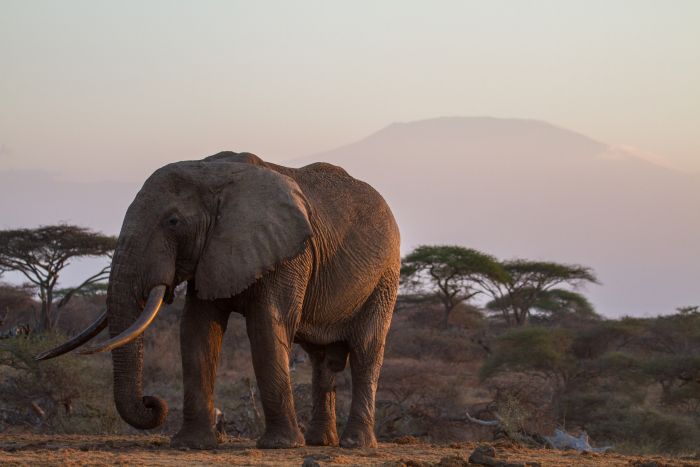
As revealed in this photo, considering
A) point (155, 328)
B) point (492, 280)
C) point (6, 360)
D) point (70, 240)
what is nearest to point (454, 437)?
point (6, 360)

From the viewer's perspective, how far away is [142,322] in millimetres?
8773

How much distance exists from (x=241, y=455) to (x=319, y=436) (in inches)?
65.4

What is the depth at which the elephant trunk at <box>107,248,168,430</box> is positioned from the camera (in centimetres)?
896

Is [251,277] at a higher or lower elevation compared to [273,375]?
higher

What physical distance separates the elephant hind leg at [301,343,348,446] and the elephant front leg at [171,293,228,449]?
1.24 metres

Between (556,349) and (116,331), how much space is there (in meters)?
14.6

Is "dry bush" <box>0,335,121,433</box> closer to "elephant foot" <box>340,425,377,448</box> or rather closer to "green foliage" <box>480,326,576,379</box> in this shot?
"elephant foot" <box>340,425,377,448</box>

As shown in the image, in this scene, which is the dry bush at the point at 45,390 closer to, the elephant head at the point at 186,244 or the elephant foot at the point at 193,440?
the elephant foot at the point at 193,440

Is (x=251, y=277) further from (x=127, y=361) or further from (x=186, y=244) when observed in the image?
(x=127, y=361)

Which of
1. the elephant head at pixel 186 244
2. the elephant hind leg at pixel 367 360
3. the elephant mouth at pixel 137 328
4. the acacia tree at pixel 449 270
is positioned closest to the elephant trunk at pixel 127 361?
the elephant head at pixel 186 244

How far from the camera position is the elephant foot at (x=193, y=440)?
9570mm

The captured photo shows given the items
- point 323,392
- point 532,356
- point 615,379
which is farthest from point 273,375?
point 615,379

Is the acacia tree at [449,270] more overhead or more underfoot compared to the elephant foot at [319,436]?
more overhead

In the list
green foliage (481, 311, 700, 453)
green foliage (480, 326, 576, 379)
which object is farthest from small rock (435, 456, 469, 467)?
green foliage (480, 326, 576, 379)
